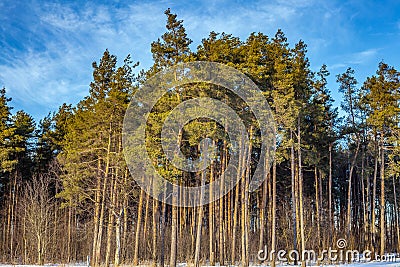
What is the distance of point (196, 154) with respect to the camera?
2269 cm

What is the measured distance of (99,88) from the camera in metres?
25.4

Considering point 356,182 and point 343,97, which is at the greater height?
point 343,97

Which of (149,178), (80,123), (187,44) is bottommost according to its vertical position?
(149,178)

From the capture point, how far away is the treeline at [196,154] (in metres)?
21.5

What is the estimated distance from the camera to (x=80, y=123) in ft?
83.9

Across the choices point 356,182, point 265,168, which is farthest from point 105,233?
point 356,182

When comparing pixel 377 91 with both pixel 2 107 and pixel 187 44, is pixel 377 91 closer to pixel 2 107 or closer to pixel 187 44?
pixel 187 44

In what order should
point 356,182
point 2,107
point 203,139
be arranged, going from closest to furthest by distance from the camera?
1. point 203,139
2. point 2,107
3. point 356,182

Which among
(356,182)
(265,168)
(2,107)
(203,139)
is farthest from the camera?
(356,182)

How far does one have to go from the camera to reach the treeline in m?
21.5

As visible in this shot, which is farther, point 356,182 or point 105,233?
point 356,182

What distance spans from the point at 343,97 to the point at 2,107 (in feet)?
83.8

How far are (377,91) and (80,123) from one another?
19.7 meters

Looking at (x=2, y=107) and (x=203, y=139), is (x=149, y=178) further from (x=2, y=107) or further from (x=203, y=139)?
(x=2, y=107)
